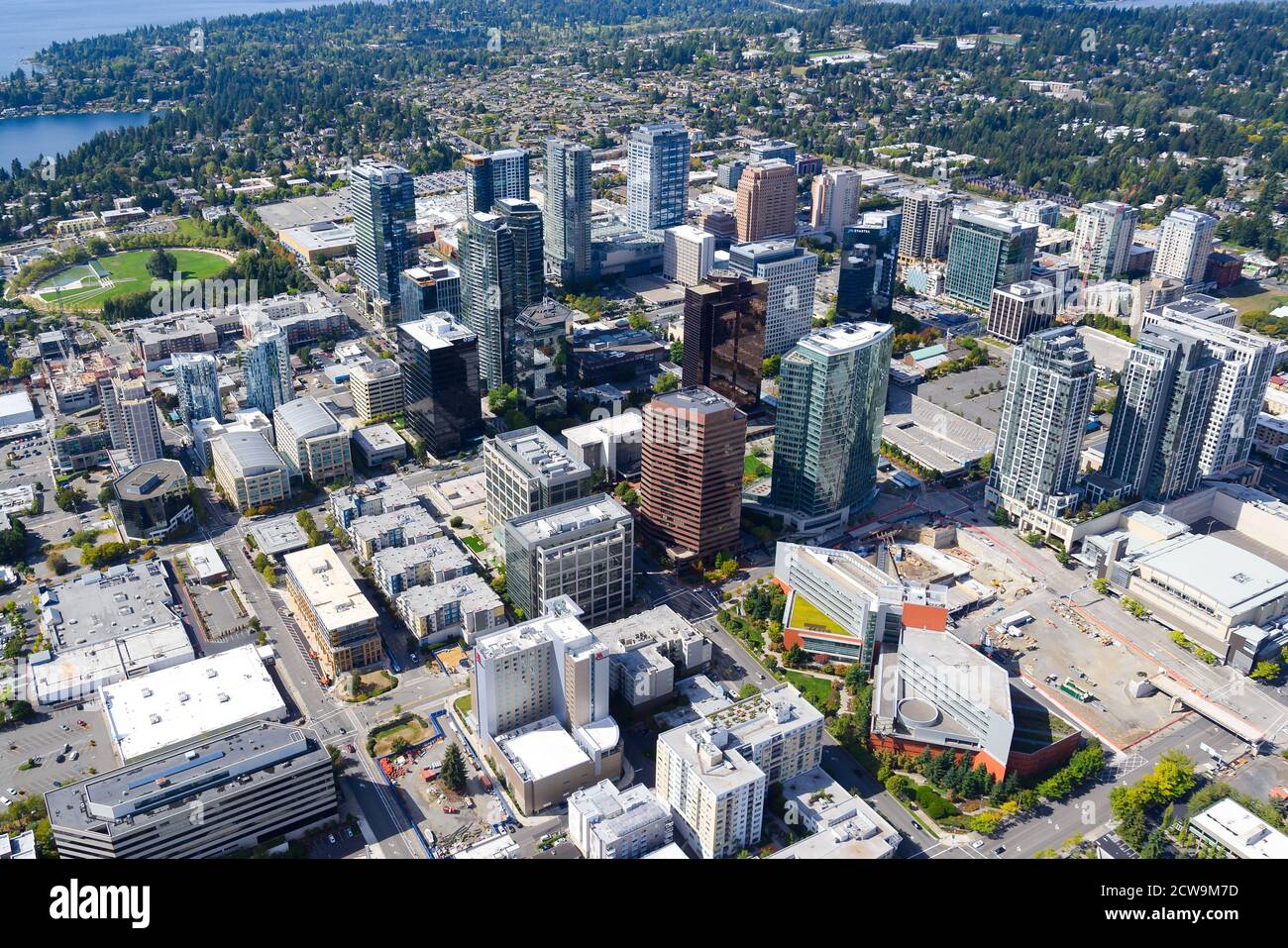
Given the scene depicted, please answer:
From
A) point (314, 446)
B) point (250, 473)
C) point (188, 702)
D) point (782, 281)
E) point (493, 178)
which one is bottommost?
point (188, 702)

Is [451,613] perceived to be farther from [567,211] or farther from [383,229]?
[567,211]

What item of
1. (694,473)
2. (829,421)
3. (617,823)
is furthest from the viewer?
(829,421)

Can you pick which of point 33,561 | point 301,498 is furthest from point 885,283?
point 33,561

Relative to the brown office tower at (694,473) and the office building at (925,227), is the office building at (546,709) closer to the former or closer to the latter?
the brown office tower at (694,473)

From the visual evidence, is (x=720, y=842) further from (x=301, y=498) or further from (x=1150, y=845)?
(x=301, y=498)

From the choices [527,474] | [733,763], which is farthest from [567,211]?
[733,763]

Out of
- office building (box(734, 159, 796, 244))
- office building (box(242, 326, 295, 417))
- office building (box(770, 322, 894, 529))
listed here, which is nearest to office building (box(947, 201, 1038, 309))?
office building (box(734, 159, 796, 244))

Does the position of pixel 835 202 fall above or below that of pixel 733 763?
above
